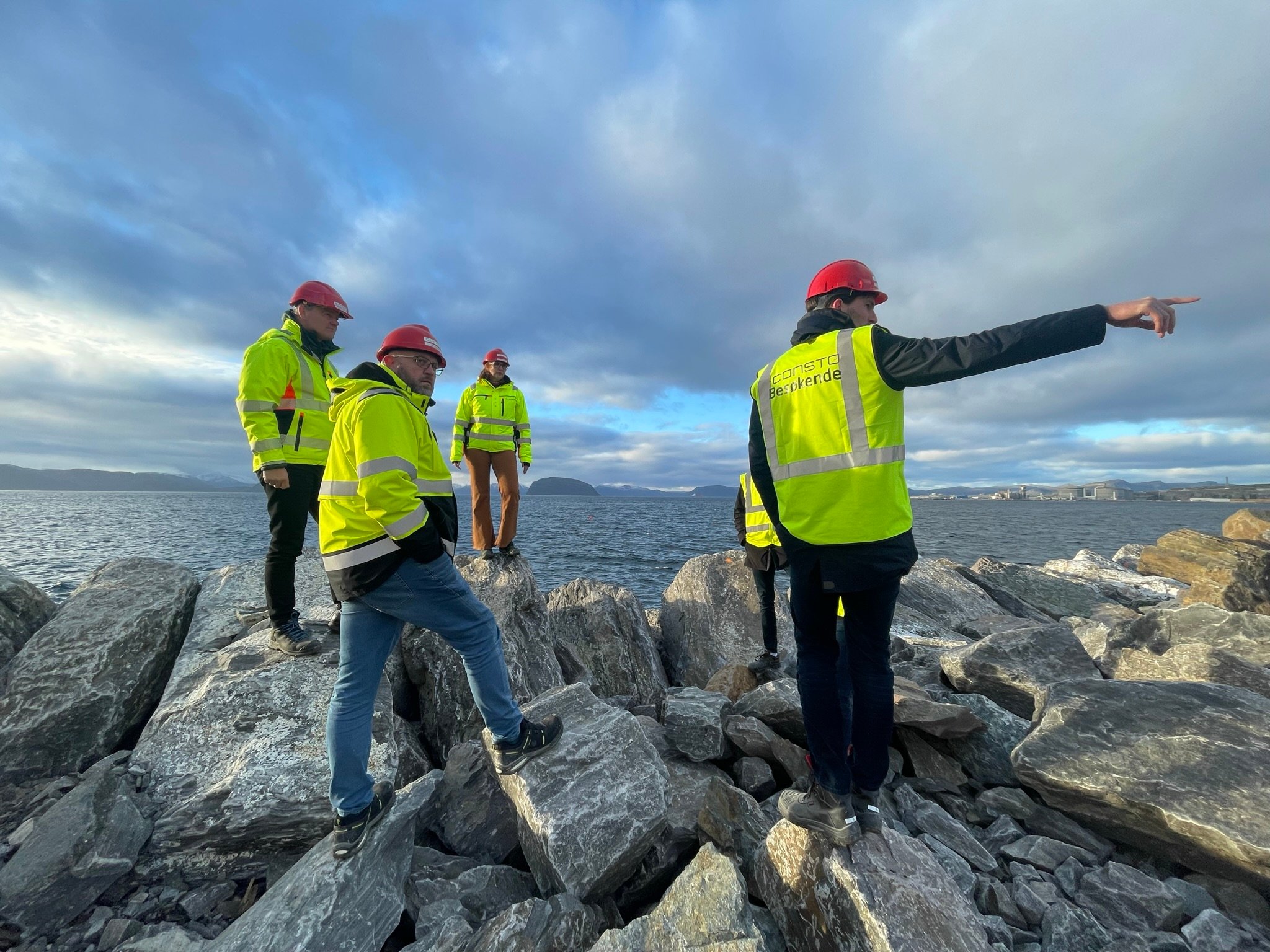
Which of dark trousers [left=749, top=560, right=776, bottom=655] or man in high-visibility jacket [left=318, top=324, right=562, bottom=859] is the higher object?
man in high-visibility jacket [left=318, top=324, right=562, bottom=859]

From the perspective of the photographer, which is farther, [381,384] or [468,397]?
[468,397]

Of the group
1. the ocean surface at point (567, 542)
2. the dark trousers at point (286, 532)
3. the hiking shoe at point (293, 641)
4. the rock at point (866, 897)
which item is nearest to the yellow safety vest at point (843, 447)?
the rock at point (866, 897)

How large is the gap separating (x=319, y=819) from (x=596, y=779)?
198cm

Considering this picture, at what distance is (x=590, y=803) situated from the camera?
11.3 feet

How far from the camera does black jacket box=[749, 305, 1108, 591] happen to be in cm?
246

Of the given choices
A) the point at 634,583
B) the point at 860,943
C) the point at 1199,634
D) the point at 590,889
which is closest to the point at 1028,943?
the point at 860,943

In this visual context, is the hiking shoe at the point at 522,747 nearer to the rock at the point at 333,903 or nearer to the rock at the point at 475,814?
the rock at the point at 475,814

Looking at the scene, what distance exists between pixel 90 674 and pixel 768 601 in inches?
280

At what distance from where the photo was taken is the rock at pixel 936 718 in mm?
4316

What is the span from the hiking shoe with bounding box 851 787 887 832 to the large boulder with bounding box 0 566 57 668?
7.52m

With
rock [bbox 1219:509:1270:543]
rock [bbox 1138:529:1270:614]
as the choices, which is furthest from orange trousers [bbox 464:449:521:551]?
rock [bbox 1219:509:1270:543]

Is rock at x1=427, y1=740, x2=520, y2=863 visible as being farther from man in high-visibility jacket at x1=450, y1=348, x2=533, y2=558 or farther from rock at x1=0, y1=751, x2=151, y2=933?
man in high-visibility jacket at x1=450, y1=348, x2=533, y2=558

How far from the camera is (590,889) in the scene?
10.4 feet

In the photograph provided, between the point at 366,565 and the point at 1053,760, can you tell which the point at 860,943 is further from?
the point at 366,565
